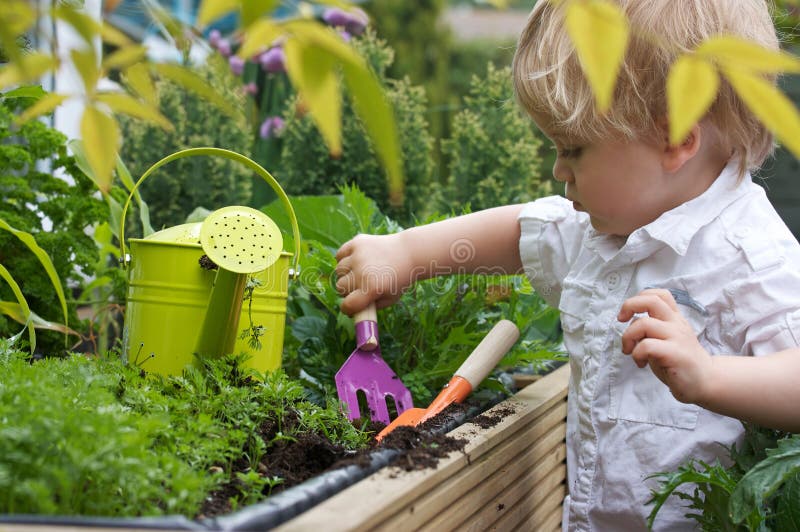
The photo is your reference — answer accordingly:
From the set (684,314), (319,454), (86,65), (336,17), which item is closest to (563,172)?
(684,314)

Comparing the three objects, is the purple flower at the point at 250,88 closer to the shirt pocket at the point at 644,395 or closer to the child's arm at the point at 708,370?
the shirt pocket at the point at 644,395

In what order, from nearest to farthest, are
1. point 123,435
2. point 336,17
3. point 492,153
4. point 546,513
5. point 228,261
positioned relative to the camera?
point 123,435
point 228,261
point 546,513
point 492,153
point 336,17

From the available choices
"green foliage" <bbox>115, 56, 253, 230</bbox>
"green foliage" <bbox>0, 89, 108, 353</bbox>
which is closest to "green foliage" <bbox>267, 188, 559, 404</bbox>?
"green foliage" <bbox>0, 89, 108, 353</bbox>

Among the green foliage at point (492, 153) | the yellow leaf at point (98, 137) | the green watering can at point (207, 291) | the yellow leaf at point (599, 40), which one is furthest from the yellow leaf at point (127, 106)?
the green foliage at point (492, 153)

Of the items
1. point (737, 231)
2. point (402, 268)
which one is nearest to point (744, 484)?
point (737, 231)

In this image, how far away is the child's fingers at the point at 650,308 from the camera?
105cm

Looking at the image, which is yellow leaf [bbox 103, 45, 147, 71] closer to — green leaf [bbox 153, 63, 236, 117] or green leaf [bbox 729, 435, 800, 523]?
green leaf [bbox 153, 63, 236, 117]

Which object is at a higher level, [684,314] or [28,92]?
[28,92]

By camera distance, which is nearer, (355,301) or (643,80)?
(643,80)

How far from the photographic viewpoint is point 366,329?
1.39m

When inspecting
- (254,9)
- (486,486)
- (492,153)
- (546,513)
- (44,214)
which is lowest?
(546,513)

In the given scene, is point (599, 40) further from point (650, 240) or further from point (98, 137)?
point (650, 240)

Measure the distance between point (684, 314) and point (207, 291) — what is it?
2.41ft

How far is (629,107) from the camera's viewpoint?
1224 millimetres
